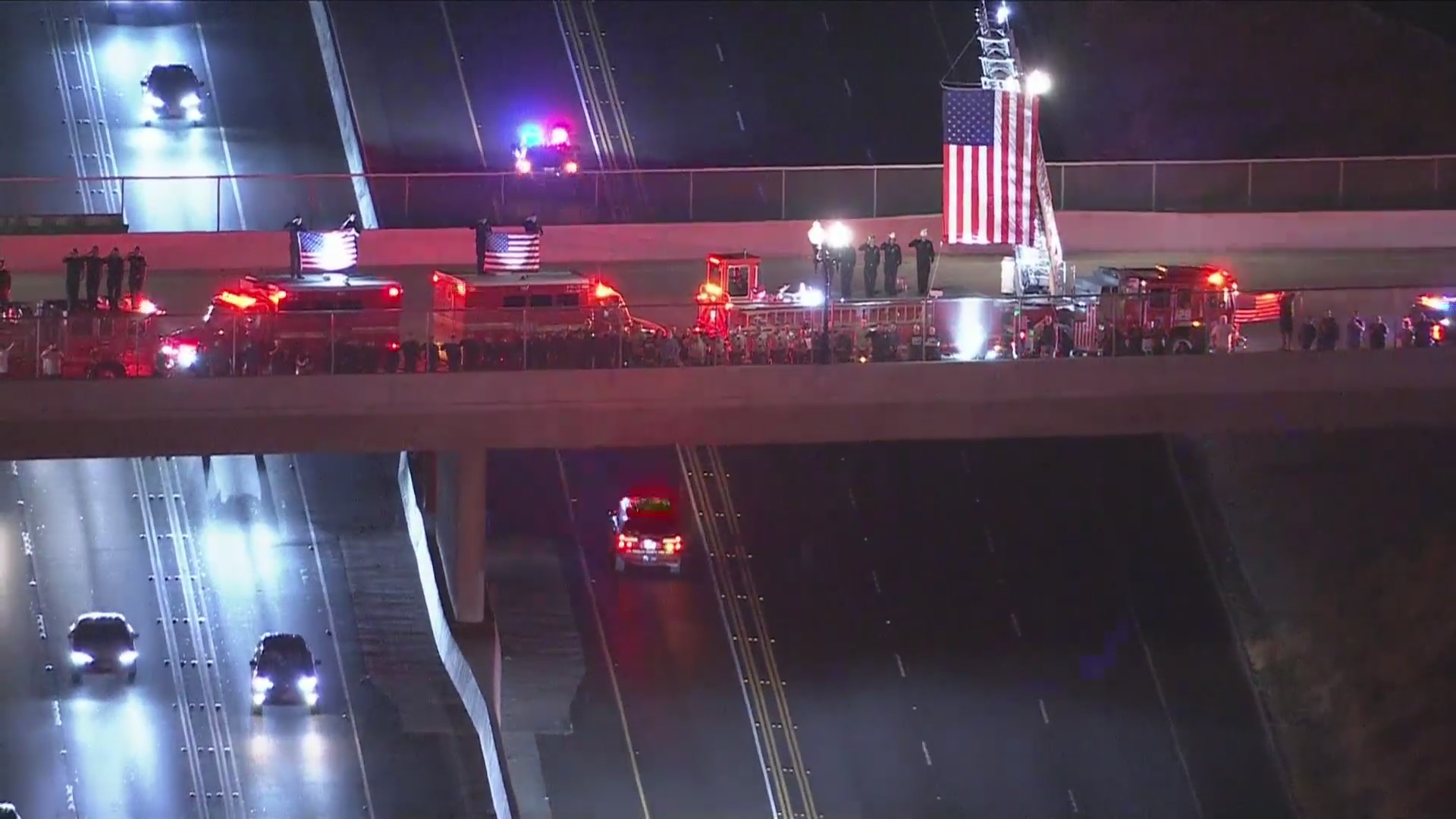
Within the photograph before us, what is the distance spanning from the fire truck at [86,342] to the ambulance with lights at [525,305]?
10.9 feet

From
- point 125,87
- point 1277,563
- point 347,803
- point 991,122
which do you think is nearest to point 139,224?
point 125,87

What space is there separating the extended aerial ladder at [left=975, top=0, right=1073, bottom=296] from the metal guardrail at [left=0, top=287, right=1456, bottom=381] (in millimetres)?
2079

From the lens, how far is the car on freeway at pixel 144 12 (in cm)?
4894

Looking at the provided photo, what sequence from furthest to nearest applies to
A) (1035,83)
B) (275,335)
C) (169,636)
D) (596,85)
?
(596,85) → (169,636) → (1035,83) → (275,335)

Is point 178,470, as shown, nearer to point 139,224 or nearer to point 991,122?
point 139,224

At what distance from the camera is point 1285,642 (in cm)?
3122

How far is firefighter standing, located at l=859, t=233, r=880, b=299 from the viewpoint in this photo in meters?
31.9

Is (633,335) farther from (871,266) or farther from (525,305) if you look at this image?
(871,266)

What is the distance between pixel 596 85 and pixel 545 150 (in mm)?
5855

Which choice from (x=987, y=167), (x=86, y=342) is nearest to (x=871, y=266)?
(x=987, y=167)

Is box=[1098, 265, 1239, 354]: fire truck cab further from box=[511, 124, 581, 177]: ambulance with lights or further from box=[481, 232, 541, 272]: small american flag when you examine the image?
box=[511, 124, 581, 177]: ambulance with lights

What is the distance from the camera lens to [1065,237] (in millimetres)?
36438

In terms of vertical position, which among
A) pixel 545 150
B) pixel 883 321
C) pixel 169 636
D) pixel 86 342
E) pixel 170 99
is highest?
pixel 170 99

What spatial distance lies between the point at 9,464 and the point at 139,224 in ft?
14.9
